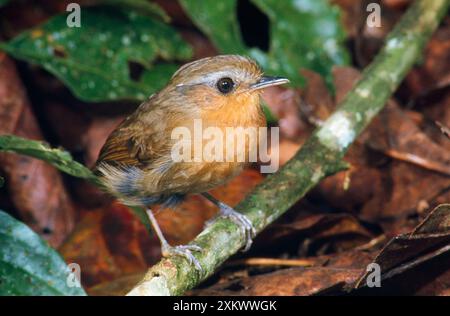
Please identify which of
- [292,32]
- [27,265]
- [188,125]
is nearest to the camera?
[27,265]

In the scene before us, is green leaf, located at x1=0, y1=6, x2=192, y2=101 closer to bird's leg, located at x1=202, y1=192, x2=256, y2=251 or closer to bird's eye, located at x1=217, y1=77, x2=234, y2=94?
bird's eye, located at x1=217, y1=77, x2=234, y2=94

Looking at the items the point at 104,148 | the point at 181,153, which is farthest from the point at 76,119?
the point at 181,153

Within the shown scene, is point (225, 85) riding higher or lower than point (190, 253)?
higher

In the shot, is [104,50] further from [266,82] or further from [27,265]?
[27,265]

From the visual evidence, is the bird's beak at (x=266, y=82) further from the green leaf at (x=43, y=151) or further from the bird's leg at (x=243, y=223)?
the green leaf at (x=43, y=151)

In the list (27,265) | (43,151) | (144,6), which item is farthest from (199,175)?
(144,6)

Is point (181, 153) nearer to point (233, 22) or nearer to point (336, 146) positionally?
point (336, 146)

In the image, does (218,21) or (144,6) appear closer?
(144,6)
